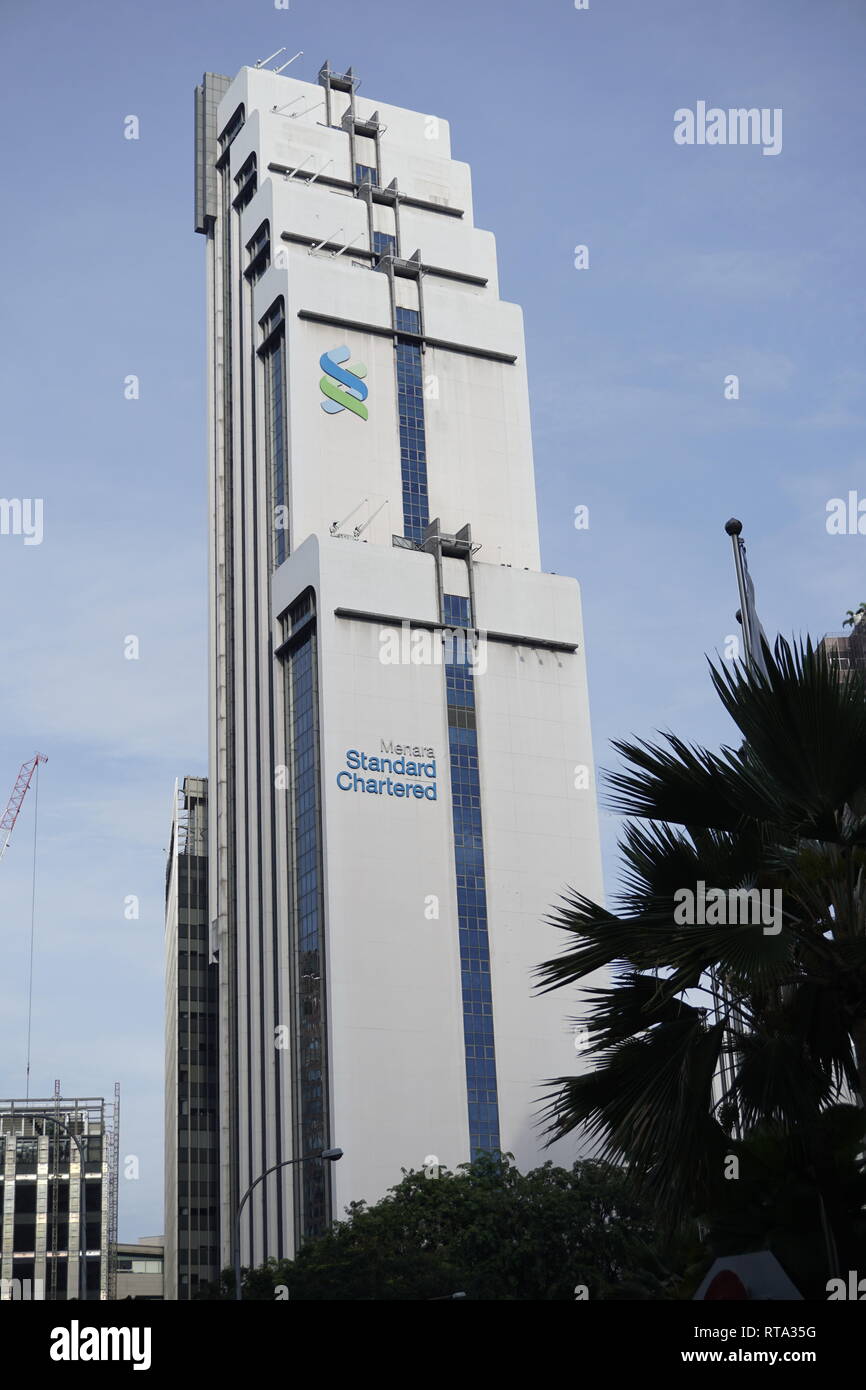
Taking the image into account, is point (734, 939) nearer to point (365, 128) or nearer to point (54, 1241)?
point (365, 128)

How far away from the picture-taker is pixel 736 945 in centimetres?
1520

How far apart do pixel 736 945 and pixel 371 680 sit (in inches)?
3721

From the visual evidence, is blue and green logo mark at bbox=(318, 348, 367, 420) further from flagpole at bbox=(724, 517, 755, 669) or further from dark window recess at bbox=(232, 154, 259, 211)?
→ flagpole at bbox=(724, 517, 755, 669)

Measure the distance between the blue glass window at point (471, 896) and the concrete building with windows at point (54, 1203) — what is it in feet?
286

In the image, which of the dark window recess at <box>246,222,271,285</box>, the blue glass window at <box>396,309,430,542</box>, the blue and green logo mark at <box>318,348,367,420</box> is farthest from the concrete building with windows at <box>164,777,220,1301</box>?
the dark window recess at <box>246,222,271,285</box>

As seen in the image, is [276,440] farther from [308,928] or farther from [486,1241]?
[486,1241]

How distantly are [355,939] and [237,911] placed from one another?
2344 centimetres

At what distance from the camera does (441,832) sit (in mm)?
107562

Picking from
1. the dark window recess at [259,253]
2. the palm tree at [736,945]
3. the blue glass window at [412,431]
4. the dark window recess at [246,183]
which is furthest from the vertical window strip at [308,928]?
the palm tree at [736,945]

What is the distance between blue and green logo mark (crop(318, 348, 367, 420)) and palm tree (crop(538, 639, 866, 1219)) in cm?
10868

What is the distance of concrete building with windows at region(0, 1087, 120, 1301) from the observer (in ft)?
577

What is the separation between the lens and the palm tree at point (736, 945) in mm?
15625
